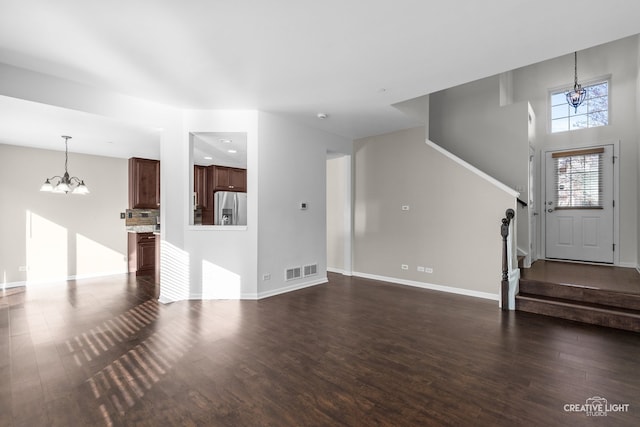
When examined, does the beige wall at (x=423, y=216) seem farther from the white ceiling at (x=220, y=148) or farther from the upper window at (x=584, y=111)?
the upper window at (x=584, y=111)

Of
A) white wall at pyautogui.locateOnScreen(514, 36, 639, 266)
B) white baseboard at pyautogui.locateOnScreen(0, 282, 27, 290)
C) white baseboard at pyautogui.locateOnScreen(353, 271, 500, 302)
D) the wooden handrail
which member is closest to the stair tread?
the wooden handrail

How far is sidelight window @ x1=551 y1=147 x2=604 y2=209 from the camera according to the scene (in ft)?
17.8

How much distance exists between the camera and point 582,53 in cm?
558

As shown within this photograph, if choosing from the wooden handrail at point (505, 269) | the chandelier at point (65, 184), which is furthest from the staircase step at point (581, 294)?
the chandelier at point (65, 184)

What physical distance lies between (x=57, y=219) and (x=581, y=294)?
833cm

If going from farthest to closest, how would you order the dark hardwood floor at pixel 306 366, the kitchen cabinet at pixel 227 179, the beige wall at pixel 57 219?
the kitchen cabinet at pixel 227 179
the beige wall at pixel 57 219
the dark hardwood floor at pixel 306 366

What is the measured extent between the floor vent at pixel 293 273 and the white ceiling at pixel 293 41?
2668mm

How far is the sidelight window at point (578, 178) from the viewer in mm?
5418

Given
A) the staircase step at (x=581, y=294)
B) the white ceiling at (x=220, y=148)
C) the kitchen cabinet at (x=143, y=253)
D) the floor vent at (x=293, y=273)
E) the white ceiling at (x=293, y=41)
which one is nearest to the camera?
the white ceiling at (x=293, y=41)

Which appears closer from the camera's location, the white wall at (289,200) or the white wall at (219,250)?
the white wall at (219,250)

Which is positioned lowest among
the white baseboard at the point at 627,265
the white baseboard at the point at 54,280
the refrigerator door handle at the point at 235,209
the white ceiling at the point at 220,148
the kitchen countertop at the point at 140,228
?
the white baseboard at the point at 54,280

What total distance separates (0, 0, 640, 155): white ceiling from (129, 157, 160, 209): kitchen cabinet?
8.84ft

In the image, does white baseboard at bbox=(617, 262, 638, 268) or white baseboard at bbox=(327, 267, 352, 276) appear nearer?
white baseboard at bbox=(617, 262, 638, 268)

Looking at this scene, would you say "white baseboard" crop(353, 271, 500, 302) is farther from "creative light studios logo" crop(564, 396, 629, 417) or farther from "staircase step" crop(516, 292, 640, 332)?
"creative light studios logo" crop(564, 396, 629, 417)
